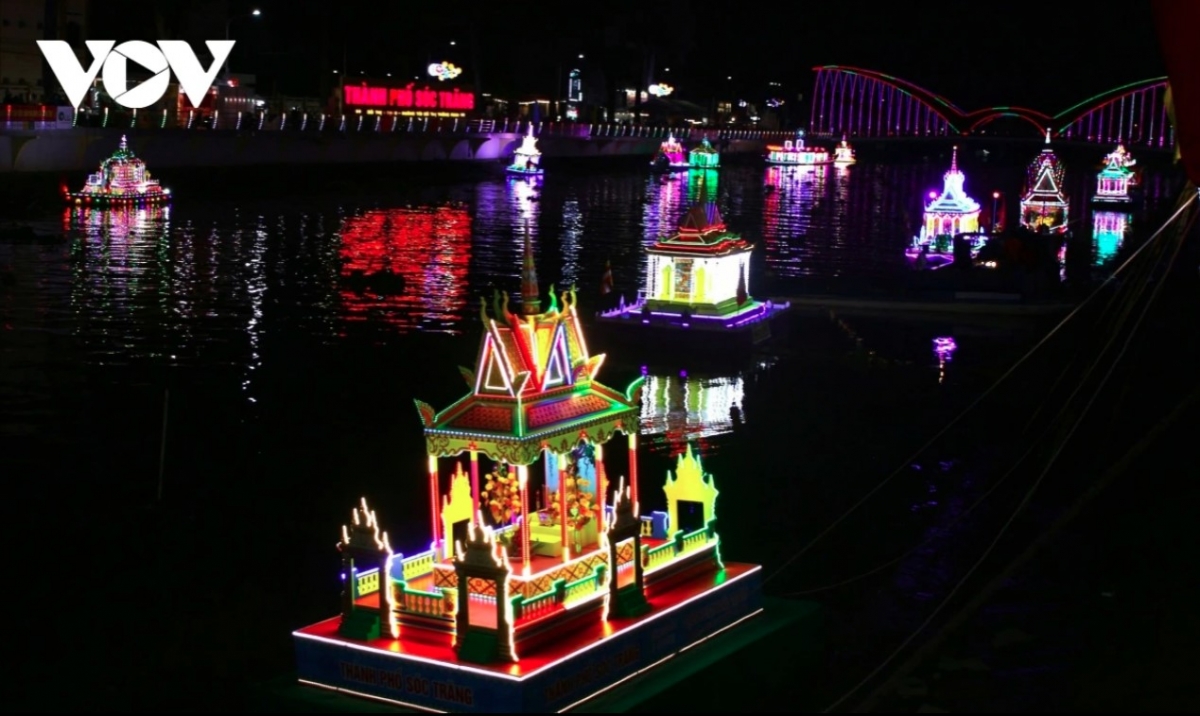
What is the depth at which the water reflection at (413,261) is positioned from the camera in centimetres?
3584

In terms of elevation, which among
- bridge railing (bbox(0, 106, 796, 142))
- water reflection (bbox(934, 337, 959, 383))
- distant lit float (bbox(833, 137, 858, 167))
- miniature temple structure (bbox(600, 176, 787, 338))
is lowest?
water reflection (bbox(934, 337, 959, 383))

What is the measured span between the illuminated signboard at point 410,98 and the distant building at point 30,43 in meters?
24.3

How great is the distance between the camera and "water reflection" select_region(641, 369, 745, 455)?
76.9 feet

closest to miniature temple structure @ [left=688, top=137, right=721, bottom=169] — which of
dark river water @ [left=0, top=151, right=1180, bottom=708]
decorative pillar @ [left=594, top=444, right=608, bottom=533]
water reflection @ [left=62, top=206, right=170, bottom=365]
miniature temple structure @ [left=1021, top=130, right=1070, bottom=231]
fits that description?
miniature temple structure @ [left=1021, top=130, right=1070, bottom=231]

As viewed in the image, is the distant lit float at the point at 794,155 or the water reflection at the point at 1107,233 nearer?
the water reflection at the point at 1107,233

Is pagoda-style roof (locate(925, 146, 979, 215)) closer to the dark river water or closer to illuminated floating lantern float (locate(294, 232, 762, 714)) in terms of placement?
the dark river water

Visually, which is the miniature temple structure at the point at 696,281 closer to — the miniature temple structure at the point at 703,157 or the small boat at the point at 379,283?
the small boat at the point at 379,283

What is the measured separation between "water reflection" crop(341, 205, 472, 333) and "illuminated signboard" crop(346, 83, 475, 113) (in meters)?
33.5

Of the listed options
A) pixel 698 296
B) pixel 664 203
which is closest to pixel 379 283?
pixel 698 296

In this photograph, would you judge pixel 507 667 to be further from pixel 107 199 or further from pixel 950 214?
pixel 107 199

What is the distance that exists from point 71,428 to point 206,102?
65.7m

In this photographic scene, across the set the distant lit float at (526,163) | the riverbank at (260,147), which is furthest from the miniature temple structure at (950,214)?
the distant lit float at (526,163)

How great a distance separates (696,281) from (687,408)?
6912 mm

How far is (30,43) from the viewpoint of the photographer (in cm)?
7794
